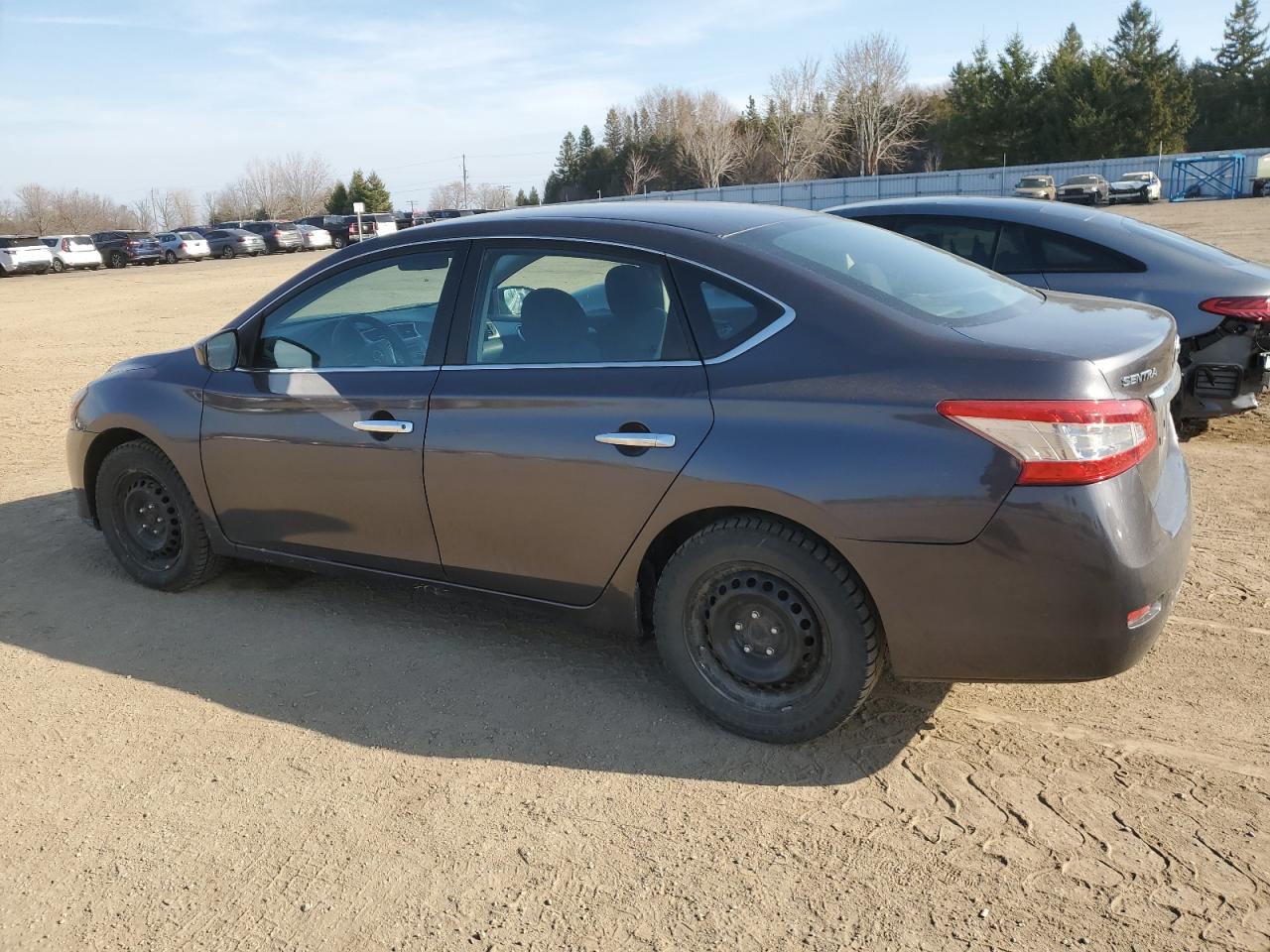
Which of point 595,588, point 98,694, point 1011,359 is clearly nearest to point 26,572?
point 98,694

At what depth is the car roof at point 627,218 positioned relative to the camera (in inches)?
147

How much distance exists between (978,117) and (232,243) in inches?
2074

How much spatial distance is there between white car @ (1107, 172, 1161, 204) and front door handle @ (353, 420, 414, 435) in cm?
5627

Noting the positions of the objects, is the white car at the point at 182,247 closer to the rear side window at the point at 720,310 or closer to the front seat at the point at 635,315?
the front seat at the point at 635,315

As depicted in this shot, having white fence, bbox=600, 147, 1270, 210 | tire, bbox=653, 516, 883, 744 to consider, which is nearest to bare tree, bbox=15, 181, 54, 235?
white fence, bbox=600, 147, 1270, 210

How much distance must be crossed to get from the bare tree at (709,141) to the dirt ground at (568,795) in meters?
86.6

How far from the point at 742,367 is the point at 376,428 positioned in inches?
59.7

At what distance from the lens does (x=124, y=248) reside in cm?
4472

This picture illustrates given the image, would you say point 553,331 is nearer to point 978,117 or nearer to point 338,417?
point 338,417

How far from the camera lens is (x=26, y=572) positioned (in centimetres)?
543

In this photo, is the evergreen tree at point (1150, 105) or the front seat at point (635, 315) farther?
the evergreen tree at point (1150, 105)

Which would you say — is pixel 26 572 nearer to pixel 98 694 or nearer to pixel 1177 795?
pixel 98 694

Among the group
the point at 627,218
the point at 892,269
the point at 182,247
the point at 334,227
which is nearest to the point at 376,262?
the point at 627,218

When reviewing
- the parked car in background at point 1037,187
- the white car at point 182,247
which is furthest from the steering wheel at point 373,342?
the white car at point 182,247
